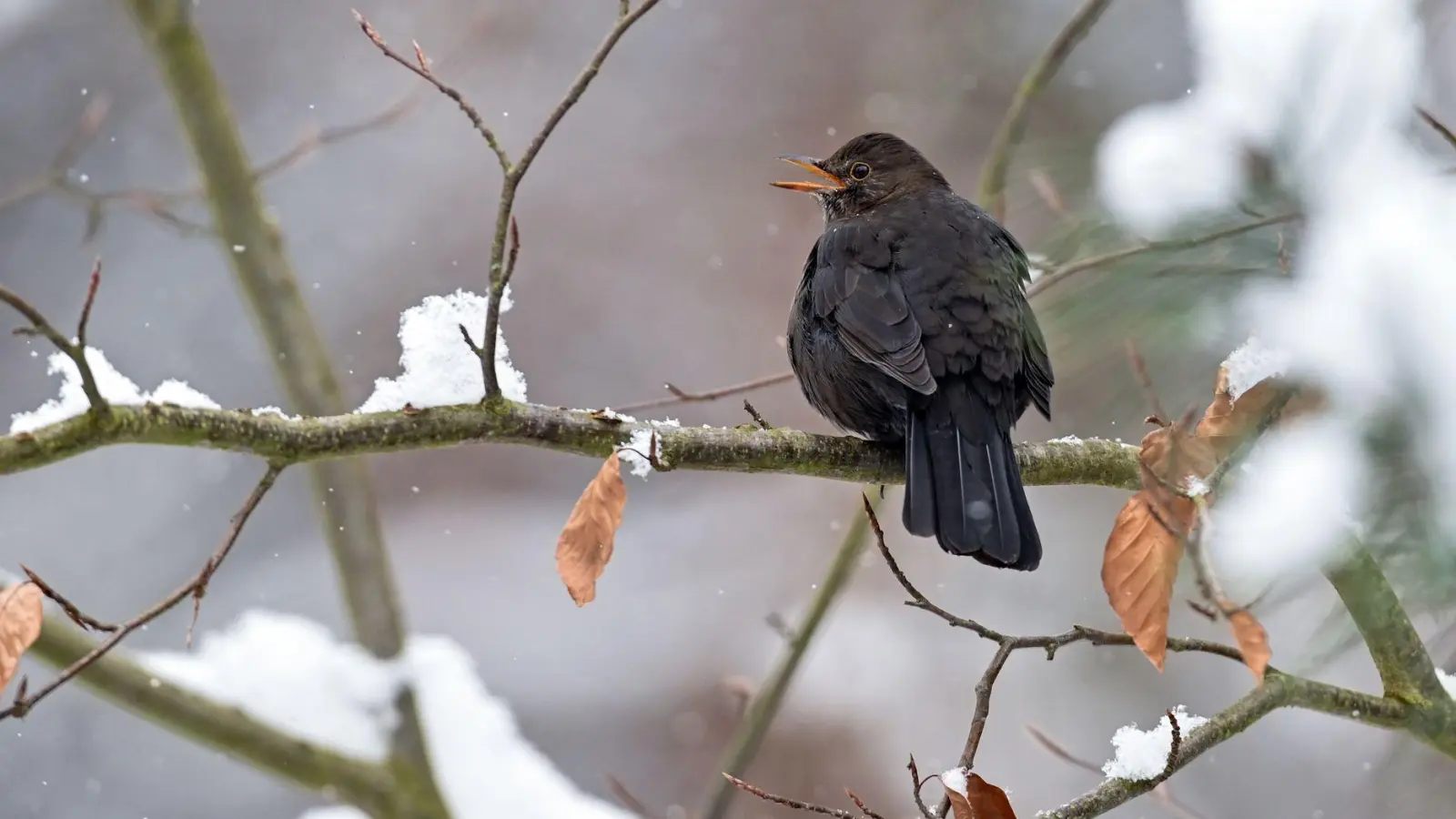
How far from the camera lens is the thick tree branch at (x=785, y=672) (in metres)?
3.13

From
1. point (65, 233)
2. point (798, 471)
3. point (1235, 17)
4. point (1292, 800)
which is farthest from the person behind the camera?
point (65, 233)

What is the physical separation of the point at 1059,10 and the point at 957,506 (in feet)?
7.32

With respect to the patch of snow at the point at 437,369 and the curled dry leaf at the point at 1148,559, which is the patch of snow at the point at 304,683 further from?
the curled dry leaf at the point at 1148,559

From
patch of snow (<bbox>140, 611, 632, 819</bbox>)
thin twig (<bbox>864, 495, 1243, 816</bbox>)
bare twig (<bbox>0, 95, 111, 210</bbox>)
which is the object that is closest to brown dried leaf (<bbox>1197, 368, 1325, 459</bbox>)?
thin twig (<bbox>864, 495, 1243, 816</bbox>)

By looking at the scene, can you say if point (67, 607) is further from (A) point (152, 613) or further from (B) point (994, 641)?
(B) point (994, 641)

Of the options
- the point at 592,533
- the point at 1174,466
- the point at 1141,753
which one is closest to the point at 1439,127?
the point at 1174,466

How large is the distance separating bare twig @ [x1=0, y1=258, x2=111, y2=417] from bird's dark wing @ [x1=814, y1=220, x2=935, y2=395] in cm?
146

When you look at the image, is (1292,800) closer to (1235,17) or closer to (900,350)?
(900,350)

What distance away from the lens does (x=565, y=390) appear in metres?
6.71

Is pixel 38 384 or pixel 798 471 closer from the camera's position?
pixel 798 471

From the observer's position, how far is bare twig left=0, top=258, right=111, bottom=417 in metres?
1.31

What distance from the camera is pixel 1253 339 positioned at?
1556 millimetres

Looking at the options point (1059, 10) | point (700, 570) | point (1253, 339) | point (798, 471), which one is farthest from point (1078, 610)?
point (1253, 339)

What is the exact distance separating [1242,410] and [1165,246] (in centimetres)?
24
